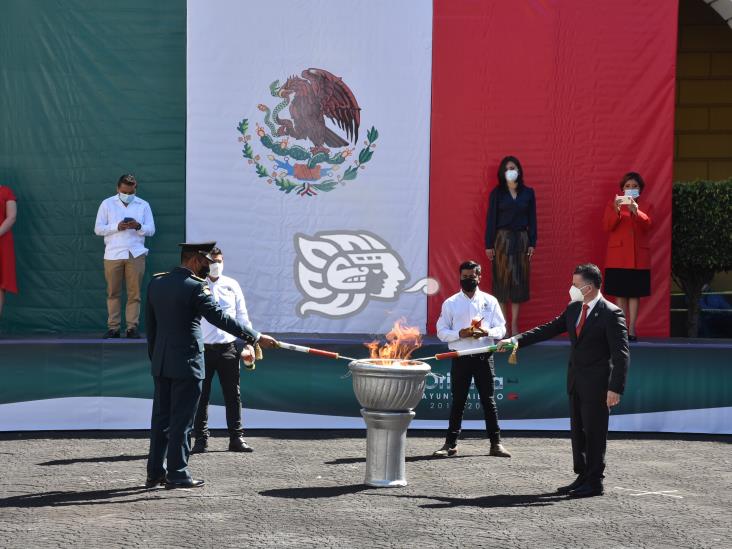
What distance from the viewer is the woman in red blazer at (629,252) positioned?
12578 millimetres

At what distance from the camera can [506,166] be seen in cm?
1273

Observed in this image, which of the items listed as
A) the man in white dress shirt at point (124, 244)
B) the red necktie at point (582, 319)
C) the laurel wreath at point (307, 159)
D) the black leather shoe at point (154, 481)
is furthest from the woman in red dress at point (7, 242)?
the red necktie at point (582, 319)

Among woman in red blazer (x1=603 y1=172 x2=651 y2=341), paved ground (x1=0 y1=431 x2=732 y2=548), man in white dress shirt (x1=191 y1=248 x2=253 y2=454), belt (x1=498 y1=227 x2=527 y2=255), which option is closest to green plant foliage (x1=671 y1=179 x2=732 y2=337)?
woman in red blazer (x1=603 y1=172 x2=651 y2=341)

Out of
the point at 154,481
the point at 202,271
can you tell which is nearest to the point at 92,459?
the point at 154,481

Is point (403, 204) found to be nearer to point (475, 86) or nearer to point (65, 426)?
point (475, 86)

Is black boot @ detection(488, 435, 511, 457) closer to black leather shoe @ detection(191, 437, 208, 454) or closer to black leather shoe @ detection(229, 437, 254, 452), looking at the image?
black leather shoe @ detection(229, 437, 254, 452)

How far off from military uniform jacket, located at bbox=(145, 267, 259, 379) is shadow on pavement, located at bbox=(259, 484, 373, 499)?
108 cm

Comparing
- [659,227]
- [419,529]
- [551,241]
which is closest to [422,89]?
[551,241]

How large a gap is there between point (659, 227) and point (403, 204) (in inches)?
117

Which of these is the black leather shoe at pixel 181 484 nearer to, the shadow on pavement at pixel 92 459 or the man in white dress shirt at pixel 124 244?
the shadow on pavement at pixel 92 459

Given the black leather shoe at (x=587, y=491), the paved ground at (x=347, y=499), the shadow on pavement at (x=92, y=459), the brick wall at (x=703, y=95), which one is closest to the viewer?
the paved ground at (x=347, y=499)

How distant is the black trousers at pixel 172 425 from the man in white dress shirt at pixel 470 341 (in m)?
2.67

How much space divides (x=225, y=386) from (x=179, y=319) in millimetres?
1969

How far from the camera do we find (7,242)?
12.6 metres
